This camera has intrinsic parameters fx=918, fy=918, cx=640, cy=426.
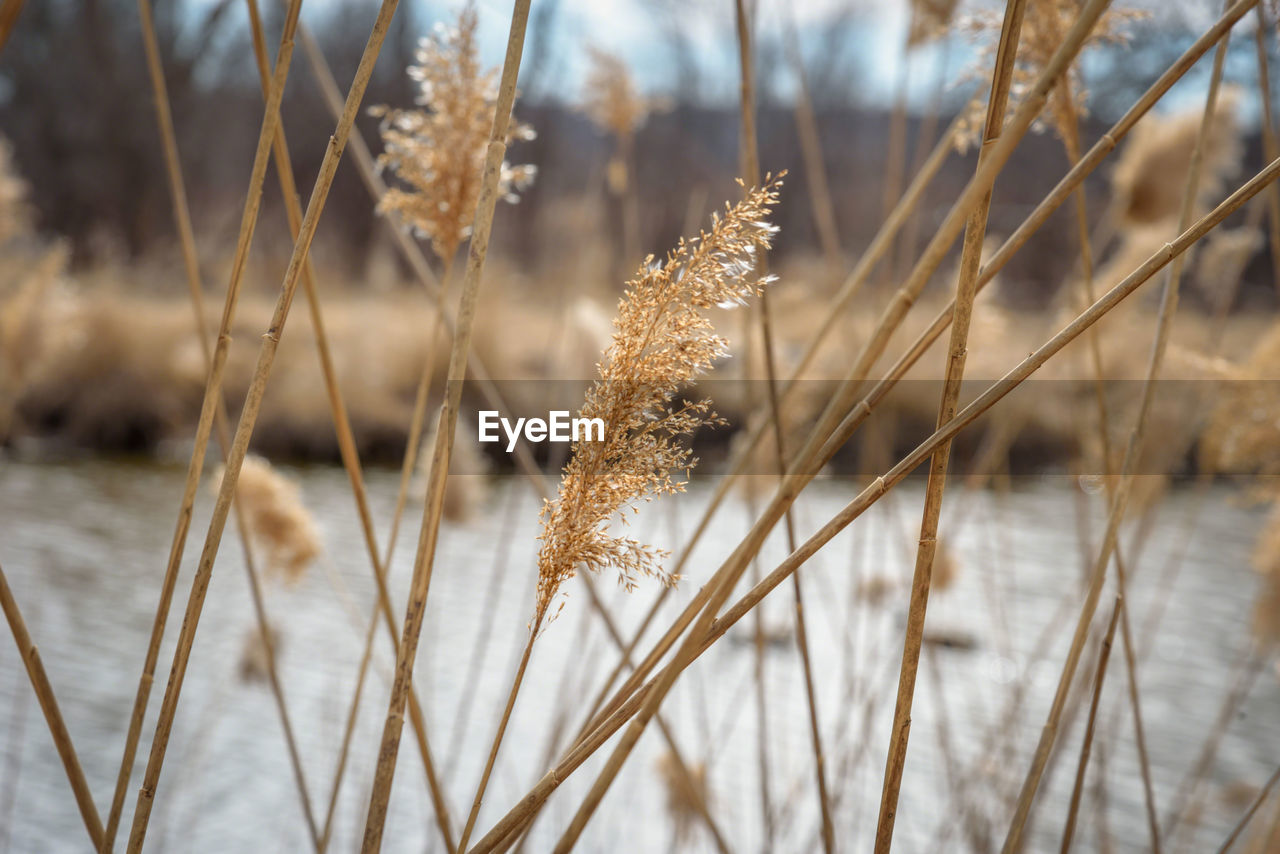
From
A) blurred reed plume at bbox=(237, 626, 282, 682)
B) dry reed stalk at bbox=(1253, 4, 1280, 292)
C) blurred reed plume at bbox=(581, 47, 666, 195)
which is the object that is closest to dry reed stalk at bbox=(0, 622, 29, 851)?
blurred reed plume at bbox=(237, 626, 282, 682)

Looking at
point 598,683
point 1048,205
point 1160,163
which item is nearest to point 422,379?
point 1048,205

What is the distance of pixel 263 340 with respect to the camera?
47 cm

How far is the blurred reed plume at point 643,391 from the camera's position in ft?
1.36

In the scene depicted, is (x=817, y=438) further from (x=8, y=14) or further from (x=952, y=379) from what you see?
(x=8, y=14)

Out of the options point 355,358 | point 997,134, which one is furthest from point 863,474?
point 355,358

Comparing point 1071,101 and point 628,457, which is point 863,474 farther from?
point 628,457

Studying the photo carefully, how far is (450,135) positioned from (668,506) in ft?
2.92

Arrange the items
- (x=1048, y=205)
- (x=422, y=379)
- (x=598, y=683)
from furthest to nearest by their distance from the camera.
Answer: (x=598, y=683) → (x=422, y=379) → (x=1048, y=205)

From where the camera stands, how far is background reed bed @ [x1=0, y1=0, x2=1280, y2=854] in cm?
43

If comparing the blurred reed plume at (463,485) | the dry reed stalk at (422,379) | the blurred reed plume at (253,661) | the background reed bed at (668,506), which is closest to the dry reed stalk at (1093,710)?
the background reed bed at (668,506)

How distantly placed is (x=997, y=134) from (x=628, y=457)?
23cm

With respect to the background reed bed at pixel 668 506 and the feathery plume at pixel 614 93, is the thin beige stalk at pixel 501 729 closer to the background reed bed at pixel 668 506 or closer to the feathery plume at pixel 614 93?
the background reed bed at pixel 668 506

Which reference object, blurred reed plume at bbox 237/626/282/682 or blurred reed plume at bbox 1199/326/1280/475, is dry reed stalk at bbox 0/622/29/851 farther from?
blurred reed plume at bbox 1199/326/1280/475

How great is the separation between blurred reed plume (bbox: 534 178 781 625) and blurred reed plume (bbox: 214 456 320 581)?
0.80 metres
